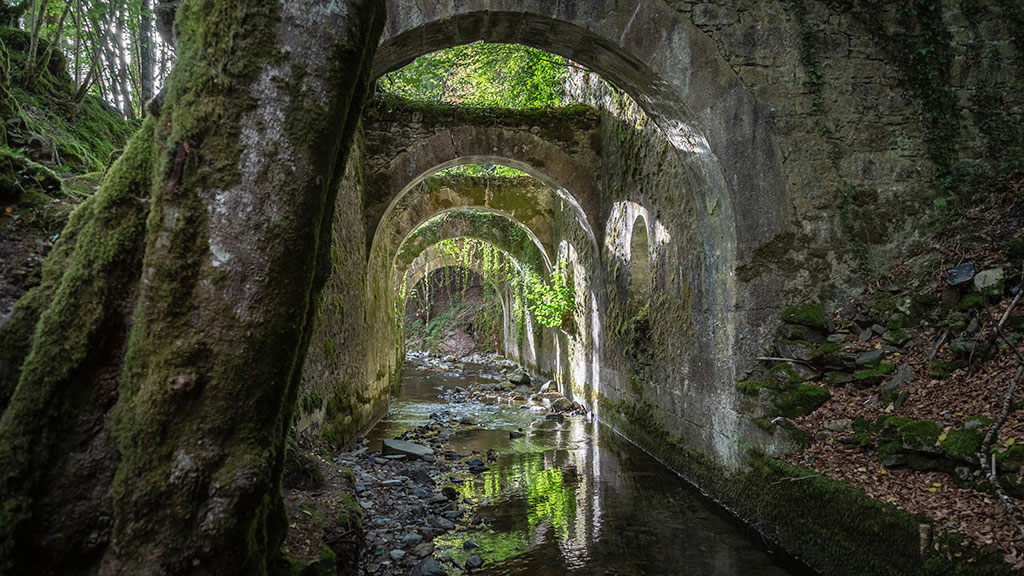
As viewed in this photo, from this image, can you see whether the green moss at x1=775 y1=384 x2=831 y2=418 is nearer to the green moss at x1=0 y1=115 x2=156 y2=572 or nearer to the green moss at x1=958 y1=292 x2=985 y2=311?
the green moss at x1=958 y1=292 x2=985 y2=311

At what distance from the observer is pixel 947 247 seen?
12.9ft

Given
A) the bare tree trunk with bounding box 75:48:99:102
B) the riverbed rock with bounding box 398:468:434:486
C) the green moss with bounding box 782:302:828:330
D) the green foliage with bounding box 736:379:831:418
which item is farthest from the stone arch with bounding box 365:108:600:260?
the green foliage with bounding box 736:379:831:418

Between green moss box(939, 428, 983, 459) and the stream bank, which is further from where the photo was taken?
the stream bank

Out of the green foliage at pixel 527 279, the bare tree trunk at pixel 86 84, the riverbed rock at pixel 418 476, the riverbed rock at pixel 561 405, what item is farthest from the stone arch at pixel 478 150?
the bare tree trunk at pixel 86 84

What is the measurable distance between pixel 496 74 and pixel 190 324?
8977 mm

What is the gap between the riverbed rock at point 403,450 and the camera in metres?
5.93

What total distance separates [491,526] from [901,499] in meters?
2.48

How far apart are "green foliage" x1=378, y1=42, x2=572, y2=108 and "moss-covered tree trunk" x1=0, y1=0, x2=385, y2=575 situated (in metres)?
5.33

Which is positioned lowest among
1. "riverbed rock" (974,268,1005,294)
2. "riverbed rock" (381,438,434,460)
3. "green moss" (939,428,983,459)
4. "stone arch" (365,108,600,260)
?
"riverbed rock" (381,438,434,460)

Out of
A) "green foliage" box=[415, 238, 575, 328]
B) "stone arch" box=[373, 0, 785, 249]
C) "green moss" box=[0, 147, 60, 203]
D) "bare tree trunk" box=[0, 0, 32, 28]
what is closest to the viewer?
"green moss" box=[0, 147, 60, 203]

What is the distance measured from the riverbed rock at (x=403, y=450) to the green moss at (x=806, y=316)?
3.78 meters

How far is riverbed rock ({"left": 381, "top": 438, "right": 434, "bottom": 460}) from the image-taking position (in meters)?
5.93

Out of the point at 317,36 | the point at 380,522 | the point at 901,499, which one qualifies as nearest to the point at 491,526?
the point at 380,522

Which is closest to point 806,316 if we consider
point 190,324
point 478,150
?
point 190,324
